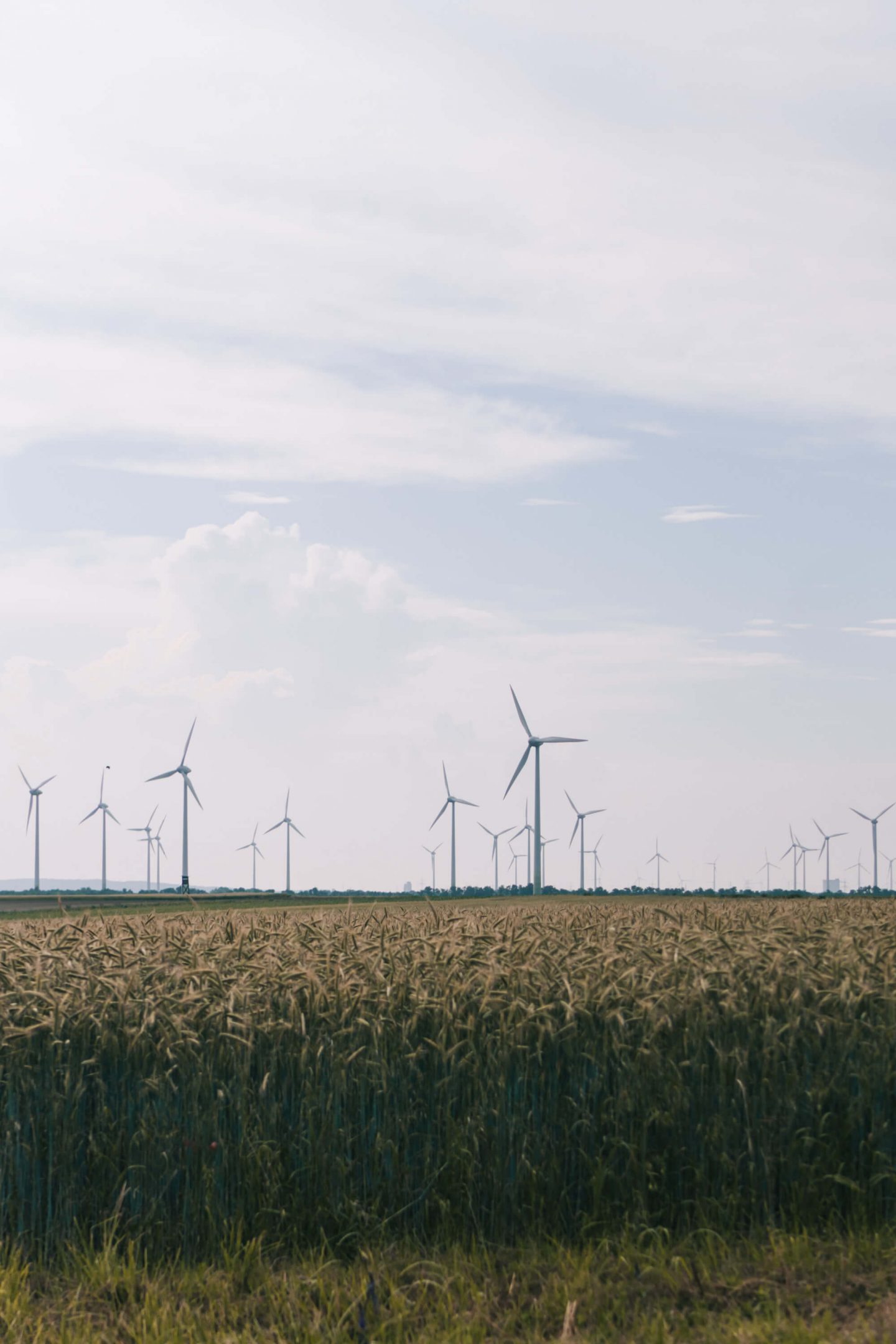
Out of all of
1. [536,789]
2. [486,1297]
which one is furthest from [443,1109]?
[536,789]

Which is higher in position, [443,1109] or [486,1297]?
[443,1109]

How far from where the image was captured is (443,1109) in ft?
31.3

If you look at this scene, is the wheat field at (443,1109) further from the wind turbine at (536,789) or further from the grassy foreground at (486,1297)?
the wind turbine at (536,789)

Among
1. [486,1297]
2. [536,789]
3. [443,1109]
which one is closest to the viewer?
[486,1297]

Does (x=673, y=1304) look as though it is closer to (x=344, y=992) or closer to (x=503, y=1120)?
(x=503, y=1120)

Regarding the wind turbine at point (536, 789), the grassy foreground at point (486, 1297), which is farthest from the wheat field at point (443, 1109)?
the wind turbine at point (536, 789)

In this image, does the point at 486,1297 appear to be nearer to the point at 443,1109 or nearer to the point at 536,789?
the point at 443,1109

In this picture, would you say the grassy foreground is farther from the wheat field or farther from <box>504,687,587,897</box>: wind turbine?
<box>504,687,587,897</box>: wind turbine

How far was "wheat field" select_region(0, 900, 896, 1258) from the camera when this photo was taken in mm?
9422

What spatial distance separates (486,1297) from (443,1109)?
4.69ft

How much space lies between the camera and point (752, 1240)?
360 inches

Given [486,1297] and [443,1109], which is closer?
[486,1297]

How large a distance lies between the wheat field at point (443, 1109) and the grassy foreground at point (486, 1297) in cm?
32

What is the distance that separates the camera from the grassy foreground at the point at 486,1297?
805cm
